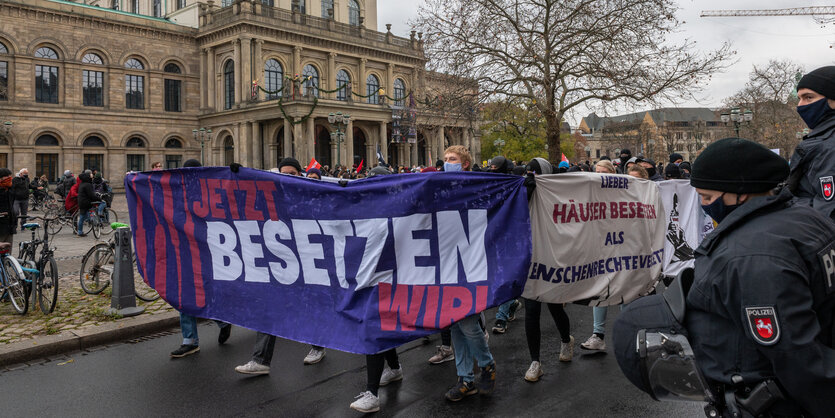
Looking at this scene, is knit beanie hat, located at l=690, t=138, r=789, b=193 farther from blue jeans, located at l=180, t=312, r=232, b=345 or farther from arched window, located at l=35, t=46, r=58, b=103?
arched window, located at l=35, t=46, r=58, b=103

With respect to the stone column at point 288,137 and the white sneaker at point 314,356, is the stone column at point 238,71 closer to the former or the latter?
the stone column at point 288,137

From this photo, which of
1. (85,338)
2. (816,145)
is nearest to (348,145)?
(85,338)

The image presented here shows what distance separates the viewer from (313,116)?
47.8m

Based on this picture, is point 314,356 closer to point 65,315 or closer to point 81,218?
point 65,315

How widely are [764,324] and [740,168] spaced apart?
24.7 inches

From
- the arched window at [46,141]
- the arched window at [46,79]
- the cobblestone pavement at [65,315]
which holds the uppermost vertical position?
the arched window at [46,79]

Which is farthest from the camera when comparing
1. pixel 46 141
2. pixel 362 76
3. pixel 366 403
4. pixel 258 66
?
pixel 362 76

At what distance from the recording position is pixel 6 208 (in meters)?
8.67

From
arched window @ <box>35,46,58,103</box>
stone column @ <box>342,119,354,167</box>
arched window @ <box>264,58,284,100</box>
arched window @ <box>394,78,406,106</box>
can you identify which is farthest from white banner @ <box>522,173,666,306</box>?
arched window @ <box>394,78,406,106</box>

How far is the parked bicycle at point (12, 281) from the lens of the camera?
303 inches

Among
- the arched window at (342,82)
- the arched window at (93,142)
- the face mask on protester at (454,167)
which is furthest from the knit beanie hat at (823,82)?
the arched window at (342,82)

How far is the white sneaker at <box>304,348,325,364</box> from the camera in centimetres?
597

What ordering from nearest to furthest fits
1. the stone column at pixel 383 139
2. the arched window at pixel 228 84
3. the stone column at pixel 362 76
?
the arched window at pixel 228 84 → the stone column at pixel 383 139 → the stone column at pixel 362 76

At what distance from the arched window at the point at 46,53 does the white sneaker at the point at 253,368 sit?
160 ft
